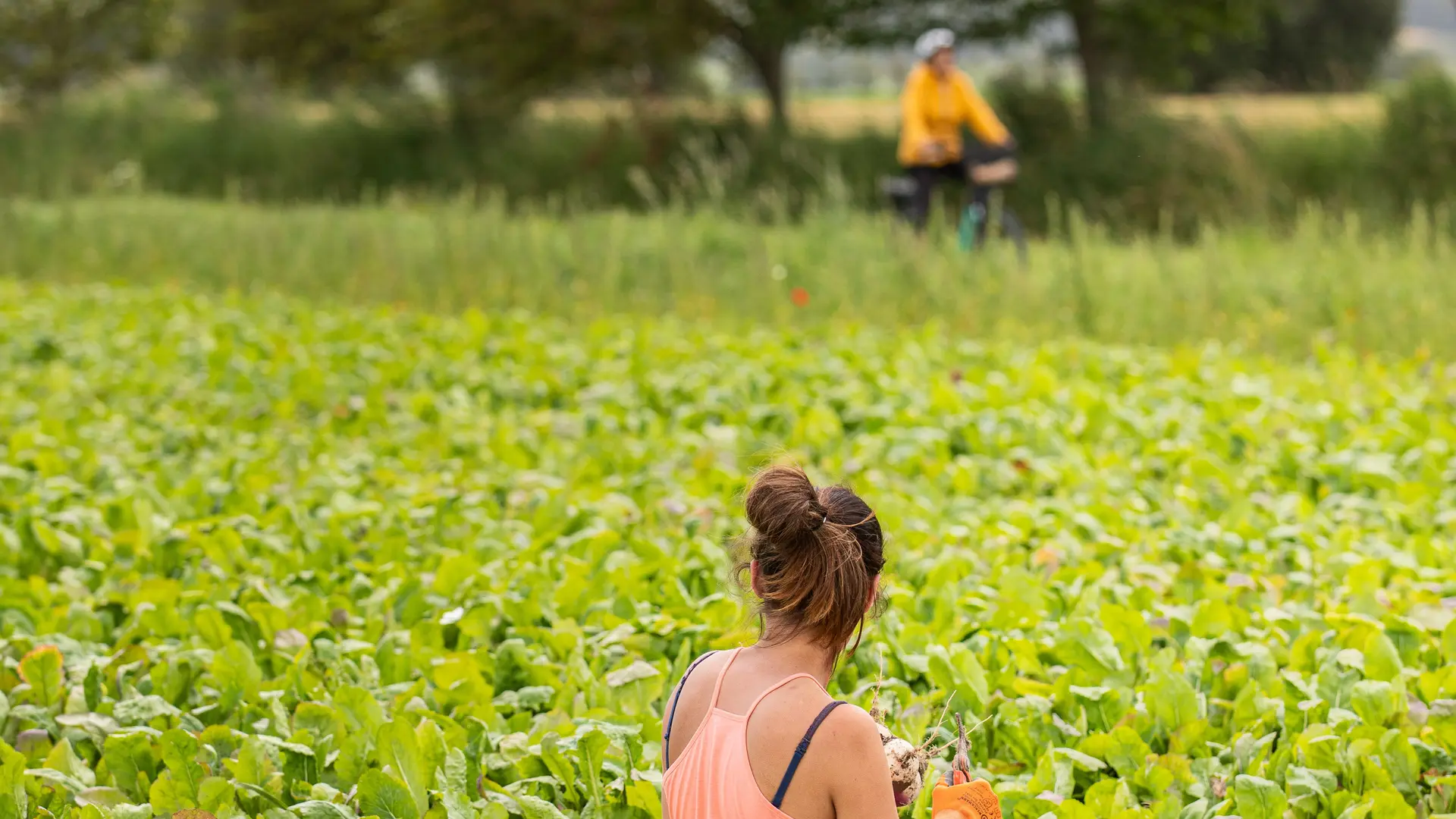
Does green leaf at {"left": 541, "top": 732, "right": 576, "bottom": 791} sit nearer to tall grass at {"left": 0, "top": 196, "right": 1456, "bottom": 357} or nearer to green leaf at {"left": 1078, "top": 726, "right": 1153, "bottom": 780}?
green leaf at {"left": 1078, "top": 726, "right": 1153, "bottom": 780}

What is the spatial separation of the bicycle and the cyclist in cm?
6

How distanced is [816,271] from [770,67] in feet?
44.6

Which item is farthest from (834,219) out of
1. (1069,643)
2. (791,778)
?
(791,778)

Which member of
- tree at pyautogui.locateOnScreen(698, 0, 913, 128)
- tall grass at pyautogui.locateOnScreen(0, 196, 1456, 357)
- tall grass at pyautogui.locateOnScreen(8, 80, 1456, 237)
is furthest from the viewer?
tree at pyautogui.locateOnScreen(698, 0, 913, 128)

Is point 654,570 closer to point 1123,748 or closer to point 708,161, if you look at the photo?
point 1123,748

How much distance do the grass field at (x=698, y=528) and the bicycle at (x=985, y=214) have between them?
1.40 ft

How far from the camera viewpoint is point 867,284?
9648 mm

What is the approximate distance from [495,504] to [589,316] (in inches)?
183

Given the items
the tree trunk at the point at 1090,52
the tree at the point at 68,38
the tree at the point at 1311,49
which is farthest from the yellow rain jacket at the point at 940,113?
the tree at the point at 1311,49

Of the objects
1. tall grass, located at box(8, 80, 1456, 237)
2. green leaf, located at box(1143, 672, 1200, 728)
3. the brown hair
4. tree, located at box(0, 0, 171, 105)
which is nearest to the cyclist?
tall grass, located at box(8, 80, 1456, 237)

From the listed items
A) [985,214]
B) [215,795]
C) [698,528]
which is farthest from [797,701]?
[985,214]

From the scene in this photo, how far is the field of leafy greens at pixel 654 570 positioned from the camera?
305 cm

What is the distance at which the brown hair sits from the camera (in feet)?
7.70

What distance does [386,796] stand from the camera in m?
2.84
